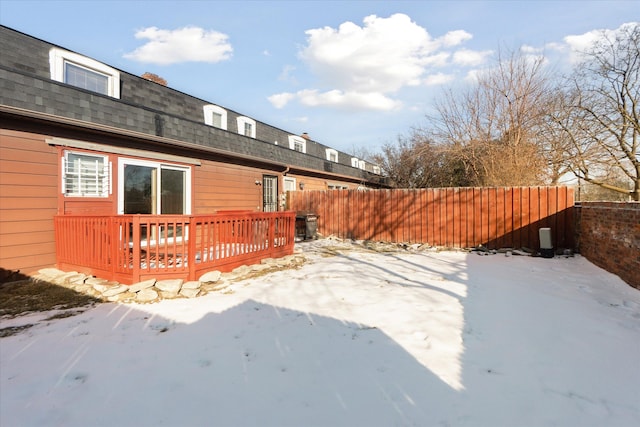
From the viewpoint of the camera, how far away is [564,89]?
12055 millimetres

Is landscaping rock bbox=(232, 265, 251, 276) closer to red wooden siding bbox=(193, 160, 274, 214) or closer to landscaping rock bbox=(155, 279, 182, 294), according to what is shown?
landscaping rock bbox=(155, 279, 182, 294)

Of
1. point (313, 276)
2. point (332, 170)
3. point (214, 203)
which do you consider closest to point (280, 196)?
point (214, 203)

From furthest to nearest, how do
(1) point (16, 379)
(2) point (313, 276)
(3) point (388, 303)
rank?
(2) point (313, 276)
(3) point (388, 303)
(1) point (16, 379)

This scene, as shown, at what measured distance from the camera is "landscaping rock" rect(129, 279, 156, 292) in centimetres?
415

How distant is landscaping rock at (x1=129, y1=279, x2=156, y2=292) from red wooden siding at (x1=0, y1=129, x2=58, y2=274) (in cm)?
231

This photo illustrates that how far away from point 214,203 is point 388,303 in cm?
619

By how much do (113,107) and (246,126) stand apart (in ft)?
19.1

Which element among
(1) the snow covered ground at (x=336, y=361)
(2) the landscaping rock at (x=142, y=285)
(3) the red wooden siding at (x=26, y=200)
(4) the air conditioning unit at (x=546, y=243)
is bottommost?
(1) the snow covered ground at (x=336, y=361)

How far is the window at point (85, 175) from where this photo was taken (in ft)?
17.7

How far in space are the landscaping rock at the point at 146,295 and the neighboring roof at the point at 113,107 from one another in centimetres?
340

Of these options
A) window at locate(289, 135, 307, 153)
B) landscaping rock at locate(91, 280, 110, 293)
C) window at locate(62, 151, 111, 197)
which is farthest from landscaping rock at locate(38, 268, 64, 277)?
window at locate(289, 135, 307, 153)

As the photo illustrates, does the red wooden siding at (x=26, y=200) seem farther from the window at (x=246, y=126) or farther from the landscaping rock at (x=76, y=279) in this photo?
the window at (x=246, y=126)

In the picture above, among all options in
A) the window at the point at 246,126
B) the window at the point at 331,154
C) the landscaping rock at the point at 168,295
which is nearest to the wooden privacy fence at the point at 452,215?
the window at the point at 246,126

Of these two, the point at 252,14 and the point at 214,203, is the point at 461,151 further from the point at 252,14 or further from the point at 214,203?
the point at 214,203
